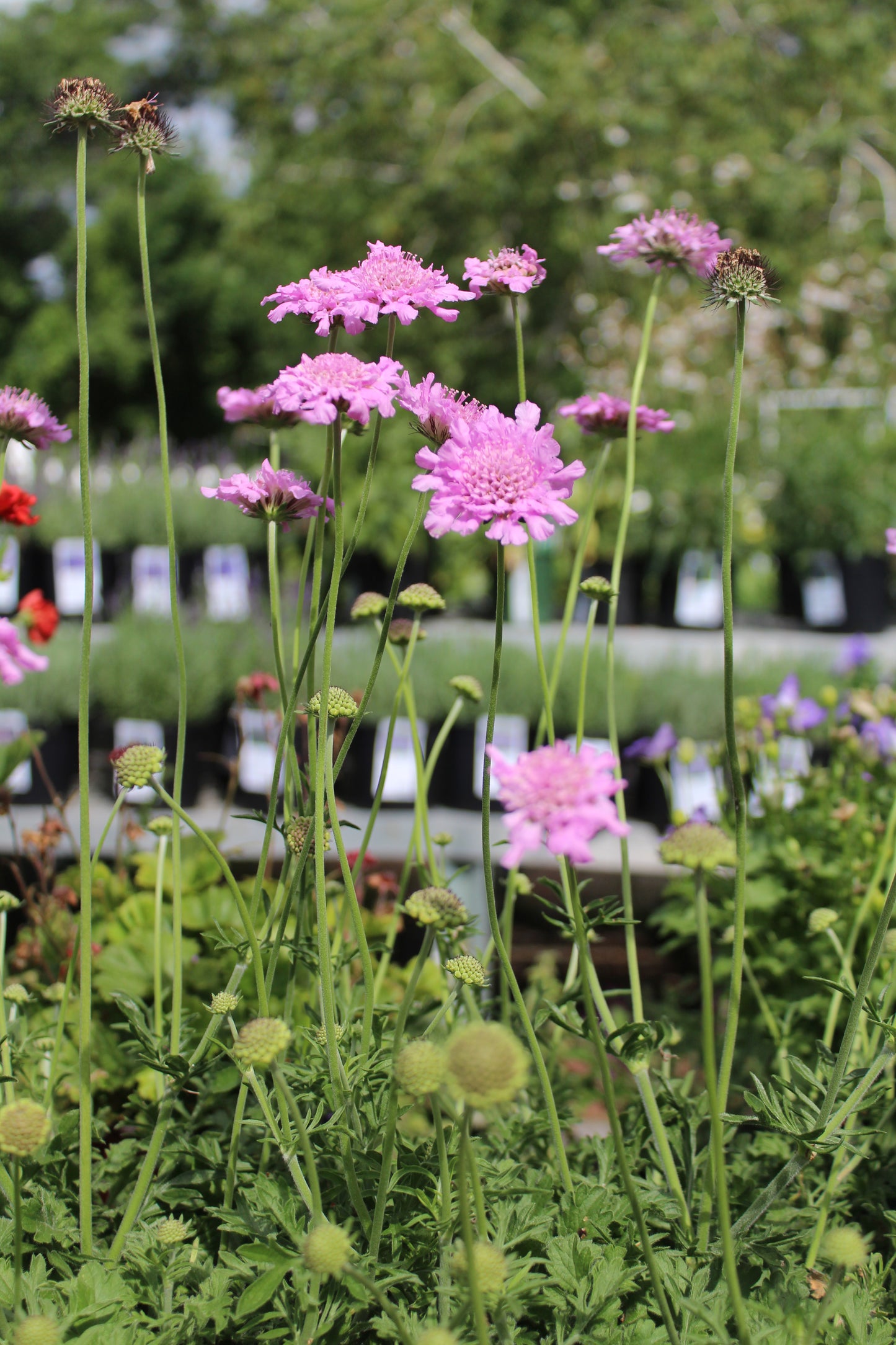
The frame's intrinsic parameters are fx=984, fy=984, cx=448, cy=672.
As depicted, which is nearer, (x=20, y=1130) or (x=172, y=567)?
(x=20, y=1130)

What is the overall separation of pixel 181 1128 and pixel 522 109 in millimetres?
5042

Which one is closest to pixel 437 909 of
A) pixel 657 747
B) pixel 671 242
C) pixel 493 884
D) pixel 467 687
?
pixel 493 884

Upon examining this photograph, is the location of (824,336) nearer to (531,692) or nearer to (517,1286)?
(531,692)

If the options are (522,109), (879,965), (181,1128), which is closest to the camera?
(181,1128)

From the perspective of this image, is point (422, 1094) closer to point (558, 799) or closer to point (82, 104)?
point (558, 799)

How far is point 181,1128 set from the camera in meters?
0.98

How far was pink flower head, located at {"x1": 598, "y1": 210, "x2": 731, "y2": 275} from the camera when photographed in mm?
1020

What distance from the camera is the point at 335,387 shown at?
29.4 inches

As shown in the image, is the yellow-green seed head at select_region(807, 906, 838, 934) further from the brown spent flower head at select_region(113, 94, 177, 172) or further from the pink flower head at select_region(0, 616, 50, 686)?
the brown spent flower head at select_region(113, 94, 177, 172)

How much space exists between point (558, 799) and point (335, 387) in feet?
1.20

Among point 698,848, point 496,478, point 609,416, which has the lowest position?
point 698,848

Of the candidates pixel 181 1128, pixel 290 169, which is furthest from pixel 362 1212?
pixel 290 169

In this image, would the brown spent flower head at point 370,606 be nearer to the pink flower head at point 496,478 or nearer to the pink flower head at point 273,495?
the pink flower head at point 273,495

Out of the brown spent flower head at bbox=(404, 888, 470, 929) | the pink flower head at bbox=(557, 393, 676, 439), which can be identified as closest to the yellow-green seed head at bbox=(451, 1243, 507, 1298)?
the brown spent flower head at bbox=(404, 888, 470, 929)
